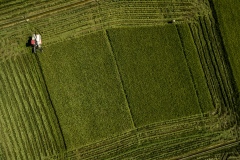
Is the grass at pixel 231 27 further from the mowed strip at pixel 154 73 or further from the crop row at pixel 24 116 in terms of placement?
the crop row at pixel 24 116

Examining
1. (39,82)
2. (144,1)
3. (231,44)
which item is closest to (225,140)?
(231,44)

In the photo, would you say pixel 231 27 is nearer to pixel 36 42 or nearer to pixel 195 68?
pixel 195 68

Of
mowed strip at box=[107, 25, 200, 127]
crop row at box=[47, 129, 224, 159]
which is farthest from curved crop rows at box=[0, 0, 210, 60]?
crop row at box=[47, 129, 224, 159]

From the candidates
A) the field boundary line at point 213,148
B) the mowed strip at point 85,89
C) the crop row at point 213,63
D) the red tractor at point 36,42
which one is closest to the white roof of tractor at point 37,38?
the red tractor at point 36,42

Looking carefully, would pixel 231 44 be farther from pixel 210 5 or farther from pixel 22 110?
pixel 22 110

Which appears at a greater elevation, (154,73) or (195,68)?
(154,73)

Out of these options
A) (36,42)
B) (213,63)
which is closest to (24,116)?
(36,42)

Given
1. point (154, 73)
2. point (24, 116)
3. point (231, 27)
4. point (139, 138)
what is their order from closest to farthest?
1. point (24, 116)
2. point (139, 138)
3. point (154, 73)
4. point (231, 27)
